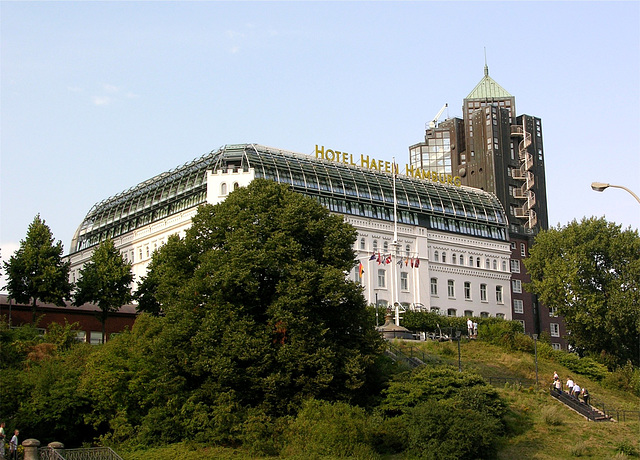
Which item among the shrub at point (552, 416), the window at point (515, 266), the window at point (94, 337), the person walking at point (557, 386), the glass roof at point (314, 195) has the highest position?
the glass roof at point (314, 195)

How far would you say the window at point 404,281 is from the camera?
10462cm

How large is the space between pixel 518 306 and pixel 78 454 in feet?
274

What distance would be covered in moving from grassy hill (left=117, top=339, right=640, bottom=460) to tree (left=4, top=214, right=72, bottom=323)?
25612mm

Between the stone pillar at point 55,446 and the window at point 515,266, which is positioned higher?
the window at point 515,266

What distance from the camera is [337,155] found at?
107250 millimetres

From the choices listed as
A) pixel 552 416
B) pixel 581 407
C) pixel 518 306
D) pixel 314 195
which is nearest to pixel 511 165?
pixel 518 306

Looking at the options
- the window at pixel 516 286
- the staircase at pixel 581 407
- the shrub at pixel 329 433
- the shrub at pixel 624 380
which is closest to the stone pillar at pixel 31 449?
the shrub at pixel 329 433

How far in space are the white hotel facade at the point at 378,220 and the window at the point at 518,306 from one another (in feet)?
10.1

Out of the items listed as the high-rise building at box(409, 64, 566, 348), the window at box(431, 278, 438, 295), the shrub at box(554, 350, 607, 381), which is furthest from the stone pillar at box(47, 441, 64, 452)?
→ the high-rise building at box(409, 64, 566, 348)

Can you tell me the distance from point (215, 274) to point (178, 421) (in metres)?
8.90

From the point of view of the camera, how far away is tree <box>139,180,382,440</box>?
5200cm

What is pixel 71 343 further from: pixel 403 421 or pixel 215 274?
pixel 403 421

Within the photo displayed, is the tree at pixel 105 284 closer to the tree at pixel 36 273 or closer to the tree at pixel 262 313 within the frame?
the tree at pixel 36 273

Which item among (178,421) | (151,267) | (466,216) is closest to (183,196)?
(151,267)
